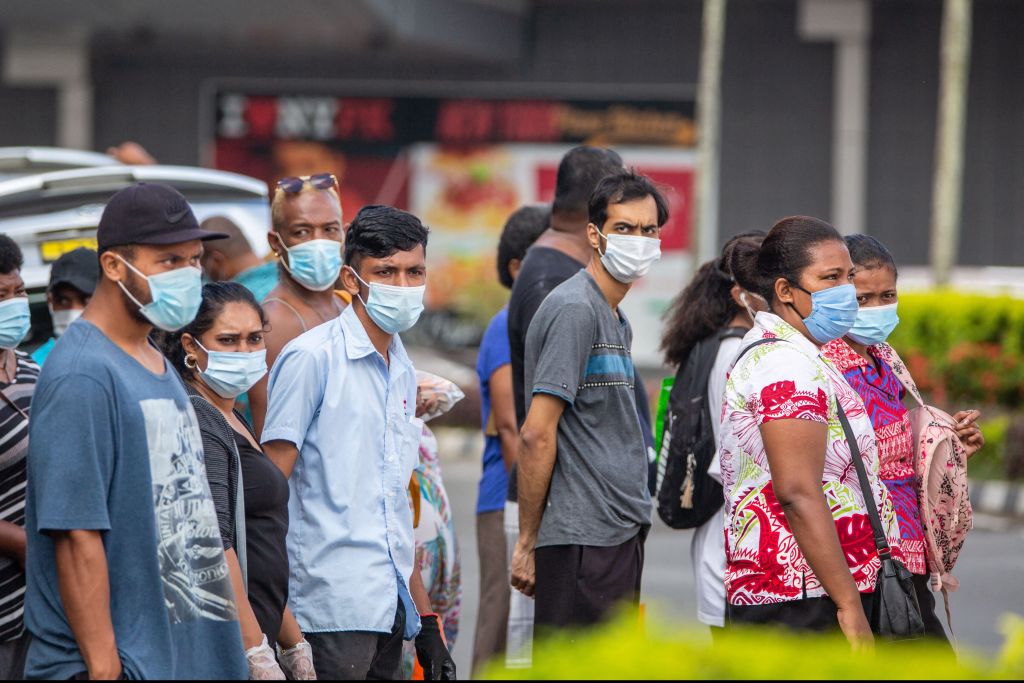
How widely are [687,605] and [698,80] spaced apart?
38.4 feet

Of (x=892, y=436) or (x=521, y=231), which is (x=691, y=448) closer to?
(x=892, y=436)

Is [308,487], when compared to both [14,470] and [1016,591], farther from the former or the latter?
[1016,591]

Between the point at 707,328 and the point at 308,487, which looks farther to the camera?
the point at 707,328

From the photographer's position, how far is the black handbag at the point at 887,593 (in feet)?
13.1

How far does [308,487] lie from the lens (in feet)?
13.5

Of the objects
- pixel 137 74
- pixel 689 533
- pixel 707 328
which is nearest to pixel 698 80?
pixel 137 74

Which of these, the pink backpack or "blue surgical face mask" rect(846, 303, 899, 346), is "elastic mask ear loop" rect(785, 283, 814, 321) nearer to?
"blue surgical face mask" rect(846, 303, 899, 346)

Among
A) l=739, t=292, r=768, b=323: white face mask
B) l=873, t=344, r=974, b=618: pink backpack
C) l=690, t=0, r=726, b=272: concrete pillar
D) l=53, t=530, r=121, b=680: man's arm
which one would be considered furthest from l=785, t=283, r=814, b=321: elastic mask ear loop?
l=690, t=0, r=726, b=272: concrete pillar

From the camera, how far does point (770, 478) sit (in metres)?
4.04

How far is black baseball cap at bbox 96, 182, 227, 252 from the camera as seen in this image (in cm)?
336

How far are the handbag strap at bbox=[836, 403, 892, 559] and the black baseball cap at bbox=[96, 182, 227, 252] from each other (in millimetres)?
1839

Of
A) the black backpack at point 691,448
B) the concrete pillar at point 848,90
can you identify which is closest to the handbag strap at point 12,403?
the black backpack at point 691,448

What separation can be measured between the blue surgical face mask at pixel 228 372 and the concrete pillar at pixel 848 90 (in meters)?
14.7

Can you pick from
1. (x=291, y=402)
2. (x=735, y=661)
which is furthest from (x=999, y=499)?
(x=735, y=661)
